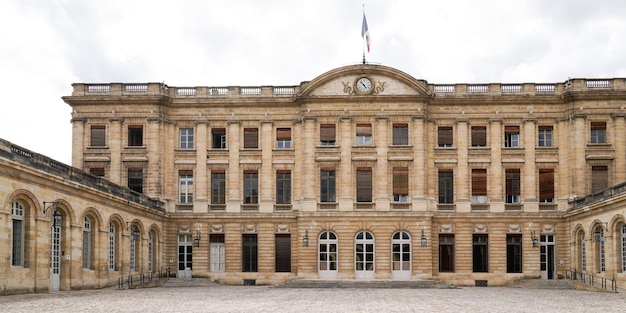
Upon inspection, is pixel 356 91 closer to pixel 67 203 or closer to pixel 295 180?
pixel 295 180

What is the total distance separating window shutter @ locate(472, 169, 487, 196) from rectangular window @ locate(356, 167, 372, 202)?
598cm

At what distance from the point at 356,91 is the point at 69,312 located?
2651 cm

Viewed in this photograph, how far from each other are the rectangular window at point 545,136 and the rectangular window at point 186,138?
20.1 metres

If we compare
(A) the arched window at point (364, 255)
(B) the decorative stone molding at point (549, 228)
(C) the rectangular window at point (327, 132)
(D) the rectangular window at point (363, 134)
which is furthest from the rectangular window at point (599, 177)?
(C) the rectangular window at point (327, 132)

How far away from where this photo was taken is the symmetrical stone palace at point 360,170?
1774 inches

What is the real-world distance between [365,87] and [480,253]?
11396mm

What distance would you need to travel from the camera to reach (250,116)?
47.0 meters

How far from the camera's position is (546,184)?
4600 centimetres

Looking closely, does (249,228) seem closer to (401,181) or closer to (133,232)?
(133,232)

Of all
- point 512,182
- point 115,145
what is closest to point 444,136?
point 512,182

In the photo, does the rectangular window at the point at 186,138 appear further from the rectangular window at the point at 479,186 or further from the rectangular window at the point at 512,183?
the rectangular window at the point at 512,183

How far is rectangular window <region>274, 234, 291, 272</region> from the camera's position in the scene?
46.2 meters

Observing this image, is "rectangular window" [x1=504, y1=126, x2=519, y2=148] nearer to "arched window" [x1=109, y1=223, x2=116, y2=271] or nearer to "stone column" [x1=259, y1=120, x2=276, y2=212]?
"stone column" [x1=259, y1=120, x2=276, y2=212]

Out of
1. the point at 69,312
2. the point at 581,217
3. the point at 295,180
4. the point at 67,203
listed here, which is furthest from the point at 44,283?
the point at 581,217
